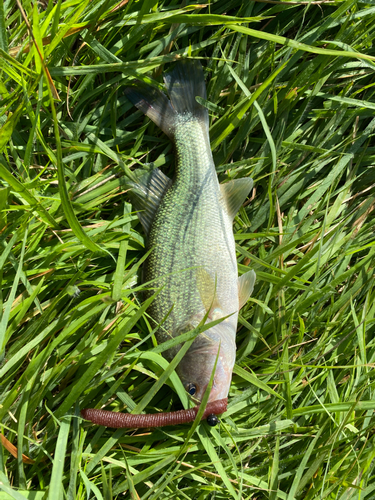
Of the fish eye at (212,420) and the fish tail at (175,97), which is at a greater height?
the fish tail at (175,97)

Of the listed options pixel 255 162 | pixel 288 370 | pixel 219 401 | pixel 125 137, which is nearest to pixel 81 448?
pixel 219 401

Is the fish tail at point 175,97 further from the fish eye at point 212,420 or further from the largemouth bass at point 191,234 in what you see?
the fish eye at point 212,420

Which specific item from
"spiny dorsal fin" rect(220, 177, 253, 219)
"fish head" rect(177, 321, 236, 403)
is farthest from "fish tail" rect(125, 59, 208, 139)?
"fish head" rect(177, 321, 236, 403)

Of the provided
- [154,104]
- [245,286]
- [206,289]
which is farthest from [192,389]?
[154,104]

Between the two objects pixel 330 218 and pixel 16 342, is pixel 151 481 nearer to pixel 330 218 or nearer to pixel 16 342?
pixel 16 342

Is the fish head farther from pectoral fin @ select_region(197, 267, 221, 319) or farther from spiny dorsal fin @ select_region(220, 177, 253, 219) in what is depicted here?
spiny dorsal fin @ select_region(220, 177, 253, 219)

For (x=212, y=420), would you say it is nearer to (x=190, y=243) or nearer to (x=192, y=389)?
(x=192, y=389)

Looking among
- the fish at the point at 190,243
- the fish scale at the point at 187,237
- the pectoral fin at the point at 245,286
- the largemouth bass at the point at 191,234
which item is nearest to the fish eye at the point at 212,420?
the fish at the point at 190,243
